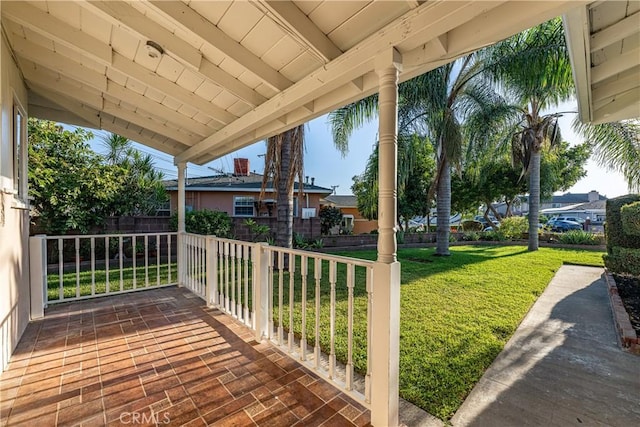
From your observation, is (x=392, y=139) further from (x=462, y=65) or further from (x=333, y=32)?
(x=462, y=65)

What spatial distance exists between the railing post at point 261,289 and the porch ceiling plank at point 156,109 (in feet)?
6.48

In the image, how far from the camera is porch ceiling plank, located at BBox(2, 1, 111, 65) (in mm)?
2070

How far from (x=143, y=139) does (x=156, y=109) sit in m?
1.38

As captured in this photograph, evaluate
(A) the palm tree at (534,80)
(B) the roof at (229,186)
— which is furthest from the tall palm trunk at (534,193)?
(B) the roof at (229,186)

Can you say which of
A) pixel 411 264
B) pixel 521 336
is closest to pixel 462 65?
pixel 411 264

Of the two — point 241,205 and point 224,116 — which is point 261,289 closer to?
point 224,116

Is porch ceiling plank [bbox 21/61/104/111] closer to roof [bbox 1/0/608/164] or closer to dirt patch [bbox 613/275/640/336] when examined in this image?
roof [bbox 1/0/608/164]

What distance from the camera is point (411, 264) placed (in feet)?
22.9

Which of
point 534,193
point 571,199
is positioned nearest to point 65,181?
point 534,193

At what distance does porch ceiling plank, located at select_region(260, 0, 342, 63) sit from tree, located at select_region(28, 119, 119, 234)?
649 centimetres

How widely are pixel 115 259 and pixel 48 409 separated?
6.17 meters

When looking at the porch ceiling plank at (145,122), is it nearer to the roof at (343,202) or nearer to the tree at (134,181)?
the tree at (134,181)

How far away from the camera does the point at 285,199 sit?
591 centimetres

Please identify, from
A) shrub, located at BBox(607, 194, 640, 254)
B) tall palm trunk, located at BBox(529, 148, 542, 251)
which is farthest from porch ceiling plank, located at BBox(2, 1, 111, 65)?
tall palm trunk, located at BBox(529, 148, 542, 251)
